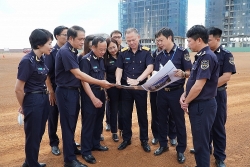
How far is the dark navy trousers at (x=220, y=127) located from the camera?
13.0 feet

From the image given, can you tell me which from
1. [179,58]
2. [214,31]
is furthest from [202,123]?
[214,31]

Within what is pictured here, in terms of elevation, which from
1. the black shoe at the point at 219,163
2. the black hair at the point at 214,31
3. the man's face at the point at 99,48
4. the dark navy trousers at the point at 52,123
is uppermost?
the black hair at the point at 214,31

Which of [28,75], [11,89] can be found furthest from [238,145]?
[11,89]

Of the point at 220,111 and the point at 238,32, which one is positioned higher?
the point at 238,32

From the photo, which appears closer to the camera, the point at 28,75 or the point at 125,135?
the point at 28,75

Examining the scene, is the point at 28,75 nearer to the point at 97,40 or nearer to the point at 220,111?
the point at 97,40

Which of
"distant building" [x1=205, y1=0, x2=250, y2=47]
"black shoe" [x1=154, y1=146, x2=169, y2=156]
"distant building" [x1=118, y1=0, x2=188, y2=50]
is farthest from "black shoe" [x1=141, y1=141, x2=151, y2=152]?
"distant building" [x1=205, y1=0, x2=250, y2=47]

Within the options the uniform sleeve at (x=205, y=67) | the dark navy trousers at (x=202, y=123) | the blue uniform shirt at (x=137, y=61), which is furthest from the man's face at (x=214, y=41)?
the blue uniform shirt at (x=137, y=61)

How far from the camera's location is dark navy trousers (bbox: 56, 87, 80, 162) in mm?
3865

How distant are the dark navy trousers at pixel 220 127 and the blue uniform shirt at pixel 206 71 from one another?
0.74 meters

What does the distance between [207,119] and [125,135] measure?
200 centimetres

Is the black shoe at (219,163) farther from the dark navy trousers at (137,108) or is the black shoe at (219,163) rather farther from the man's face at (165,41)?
the man's face at (165,41)

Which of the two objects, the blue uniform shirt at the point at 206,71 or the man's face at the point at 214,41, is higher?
the man's face at the point at 214,41

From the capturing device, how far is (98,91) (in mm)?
4332
